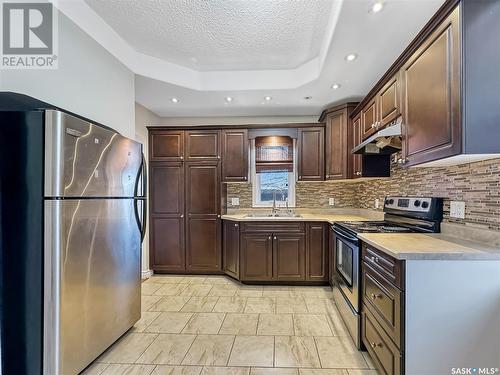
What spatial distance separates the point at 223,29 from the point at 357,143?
1990mm

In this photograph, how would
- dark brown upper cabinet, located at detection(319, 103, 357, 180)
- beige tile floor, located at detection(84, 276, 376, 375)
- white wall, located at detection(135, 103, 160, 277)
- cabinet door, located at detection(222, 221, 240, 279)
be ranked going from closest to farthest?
beige tile floor, located at detection(84, 276, 376, 375), dark brown upper cabinet, located at detection(319, 103, 357, 180), cabinet door, located at detection(222, 221, 240, 279), white wall, located at detection(135, 103, 160, 277)

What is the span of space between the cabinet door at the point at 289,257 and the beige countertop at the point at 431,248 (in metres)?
1.65

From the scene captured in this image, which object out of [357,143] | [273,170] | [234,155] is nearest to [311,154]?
[273,170]

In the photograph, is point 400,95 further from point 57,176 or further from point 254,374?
point 57,176

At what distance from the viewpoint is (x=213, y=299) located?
3219 mm

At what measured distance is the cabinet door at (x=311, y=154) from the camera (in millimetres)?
4008

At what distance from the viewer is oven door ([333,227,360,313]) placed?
2.25m

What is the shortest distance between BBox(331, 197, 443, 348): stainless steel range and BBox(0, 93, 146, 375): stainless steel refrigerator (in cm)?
194

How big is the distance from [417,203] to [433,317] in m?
1.13

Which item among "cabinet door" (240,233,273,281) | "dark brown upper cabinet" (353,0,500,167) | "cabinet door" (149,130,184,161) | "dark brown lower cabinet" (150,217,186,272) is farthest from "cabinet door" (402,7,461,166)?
"dark brown lower cabinet" (150,217,186,272)

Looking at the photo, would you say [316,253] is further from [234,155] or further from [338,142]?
[234,155]

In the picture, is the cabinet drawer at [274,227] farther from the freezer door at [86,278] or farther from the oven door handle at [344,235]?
the freezer door at [86,278]

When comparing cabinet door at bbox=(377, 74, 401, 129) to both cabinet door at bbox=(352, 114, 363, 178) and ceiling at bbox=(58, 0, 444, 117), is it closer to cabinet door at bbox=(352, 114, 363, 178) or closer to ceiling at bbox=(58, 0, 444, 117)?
ceiling at bbox=(58, 0, 444, 117)

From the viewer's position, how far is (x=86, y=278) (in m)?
1.82
